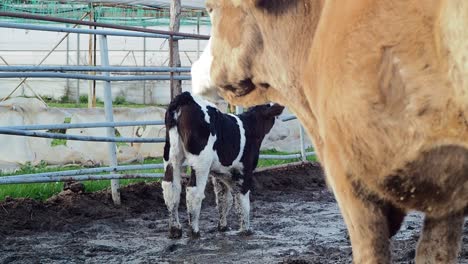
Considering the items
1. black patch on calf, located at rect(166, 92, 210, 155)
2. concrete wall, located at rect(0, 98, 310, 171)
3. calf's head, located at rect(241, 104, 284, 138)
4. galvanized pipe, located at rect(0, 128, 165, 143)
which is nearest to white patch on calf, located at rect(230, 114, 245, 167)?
calf's head, located at rect(241, 104, 284, 138)

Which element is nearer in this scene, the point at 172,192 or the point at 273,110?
the point at 172,192

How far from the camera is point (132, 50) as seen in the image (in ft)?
82.3

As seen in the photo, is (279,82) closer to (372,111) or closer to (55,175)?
(372,111)

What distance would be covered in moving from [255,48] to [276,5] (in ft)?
0.78

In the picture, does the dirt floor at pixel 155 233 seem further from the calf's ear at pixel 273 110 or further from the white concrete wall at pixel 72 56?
the white concrete wall at pixel 72 56

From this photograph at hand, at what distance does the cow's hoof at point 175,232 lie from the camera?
6.91m

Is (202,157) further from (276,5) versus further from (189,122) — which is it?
(276,5)

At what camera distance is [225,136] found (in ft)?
25.2

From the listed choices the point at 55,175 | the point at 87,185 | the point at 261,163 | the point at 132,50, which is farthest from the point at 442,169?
the point at 132,50

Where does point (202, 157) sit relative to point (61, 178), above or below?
above

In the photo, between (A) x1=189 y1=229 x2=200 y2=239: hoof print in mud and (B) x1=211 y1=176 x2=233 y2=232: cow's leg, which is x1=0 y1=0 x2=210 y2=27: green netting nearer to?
(B) x1=211 y1=176 x2=233 y2=232: cow's leg

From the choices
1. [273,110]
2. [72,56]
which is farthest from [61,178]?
[72,56]

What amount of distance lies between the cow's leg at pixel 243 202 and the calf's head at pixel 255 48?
4.47 meters

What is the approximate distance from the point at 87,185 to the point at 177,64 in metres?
1.93
